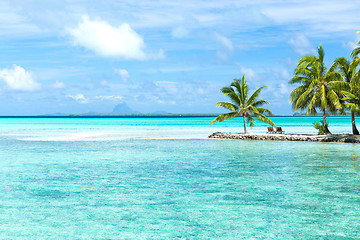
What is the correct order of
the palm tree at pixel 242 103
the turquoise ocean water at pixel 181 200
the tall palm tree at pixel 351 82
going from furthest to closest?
the palm tree at pixel 242 103 → the tall palm tree at pixel 351 82 → the turquoise ocean water at pixel 181 200

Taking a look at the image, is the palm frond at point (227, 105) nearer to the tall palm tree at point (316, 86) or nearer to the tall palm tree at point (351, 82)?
the tall palm tree at point (316, 86)

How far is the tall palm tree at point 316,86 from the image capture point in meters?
28.6

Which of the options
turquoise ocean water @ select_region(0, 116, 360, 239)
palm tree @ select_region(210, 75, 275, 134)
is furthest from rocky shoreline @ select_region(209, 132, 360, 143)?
turquoise ocean water @ select_region(0, 116, 360, 239)

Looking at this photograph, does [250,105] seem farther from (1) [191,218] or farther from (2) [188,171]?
(1) [191,218]

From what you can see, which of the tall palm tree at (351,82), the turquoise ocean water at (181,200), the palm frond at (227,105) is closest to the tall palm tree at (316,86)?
the tall palm tree at (351,82)

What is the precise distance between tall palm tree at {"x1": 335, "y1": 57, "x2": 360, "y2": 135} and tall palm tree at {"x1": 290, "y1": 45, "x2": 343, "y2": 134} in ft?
1.77

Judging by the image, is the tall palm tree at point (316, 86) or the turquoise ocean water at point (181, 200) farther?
the tall palm tree at point (316, 86)

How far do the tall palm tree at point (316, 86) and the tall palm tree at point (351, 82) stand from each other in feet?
1.77

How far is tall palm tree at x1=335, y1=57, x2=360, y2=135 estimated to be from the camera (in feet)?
90.1

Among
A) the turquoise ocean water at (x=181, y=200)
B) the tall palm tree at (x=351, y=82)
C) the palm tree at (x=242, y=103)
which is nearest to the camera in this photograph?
the turquoise ocean water at (x=181, y=200)

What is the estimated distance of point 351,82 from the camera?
1094 inches

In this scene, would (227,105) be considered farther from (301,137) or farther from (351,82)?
(351,82)

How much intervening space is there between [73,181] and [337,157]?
1241 centimetres

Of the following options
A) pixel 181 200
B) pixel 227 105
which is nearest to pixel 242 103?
pixel 227 105
